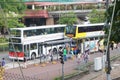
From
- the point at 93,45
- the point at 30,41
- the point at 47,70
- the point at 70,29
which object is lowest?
the point at 93,45

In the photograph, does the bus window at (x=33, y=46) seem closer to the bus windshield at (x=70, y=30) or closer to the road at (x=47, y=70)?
the road at (x=47, y=70)

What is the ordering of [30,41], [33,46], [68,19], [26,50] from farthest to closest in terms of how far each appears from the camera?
[68,19]
[33,46]
[30,41]
[26,50]

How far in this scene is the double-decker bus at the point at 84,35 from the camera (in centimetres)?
3272

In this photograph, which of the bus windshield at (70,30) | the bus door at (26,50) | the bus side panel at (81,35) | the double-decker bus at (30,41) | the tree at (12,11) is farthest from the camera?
the tree at (12,11)

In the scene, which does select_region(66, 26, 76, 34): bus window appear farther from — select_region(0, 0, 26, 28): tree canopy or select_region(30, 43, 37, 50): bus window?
select_region(0, 0, 26, 28): tree canopy

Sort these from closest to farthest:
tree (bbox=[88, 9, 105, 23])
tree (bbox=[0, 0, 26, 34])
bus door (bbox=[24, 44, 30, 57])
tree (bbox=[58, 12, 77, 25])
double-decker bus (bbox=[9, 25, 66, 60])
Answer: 1. double-decker bus (bbox=[9, 25, 66, 60])
2. bus door (bbox=[24, 44, 30, 57])
3. tree (bbox=[0, 0, 26, 34])
4. tree (bbox=[88, 9, 105, 23])
5. tree (bbox=[58, 12, 77, 25])

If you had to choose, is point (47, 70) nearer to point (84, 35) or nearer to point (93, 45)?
point (84, 35)

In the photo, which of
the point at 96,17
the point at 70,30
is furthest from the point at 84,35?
the point at 96,17

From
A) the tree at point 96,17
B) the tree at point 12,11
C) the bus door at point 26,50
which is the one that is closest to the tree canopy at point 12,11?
the tree at point 12,11

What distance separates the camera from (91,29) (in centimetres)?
3553

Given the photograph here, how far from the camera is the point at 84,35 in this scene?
112 ft

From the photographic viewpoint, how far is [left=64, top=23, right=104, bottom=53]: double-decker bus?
32.7m

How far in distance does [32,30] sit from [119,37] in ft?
64.7

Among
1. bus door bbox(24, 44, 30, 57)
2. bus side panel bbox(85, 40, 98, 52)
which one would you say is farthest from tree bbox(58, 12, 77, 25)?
bus door bbox(24, 44, 30, 57)
